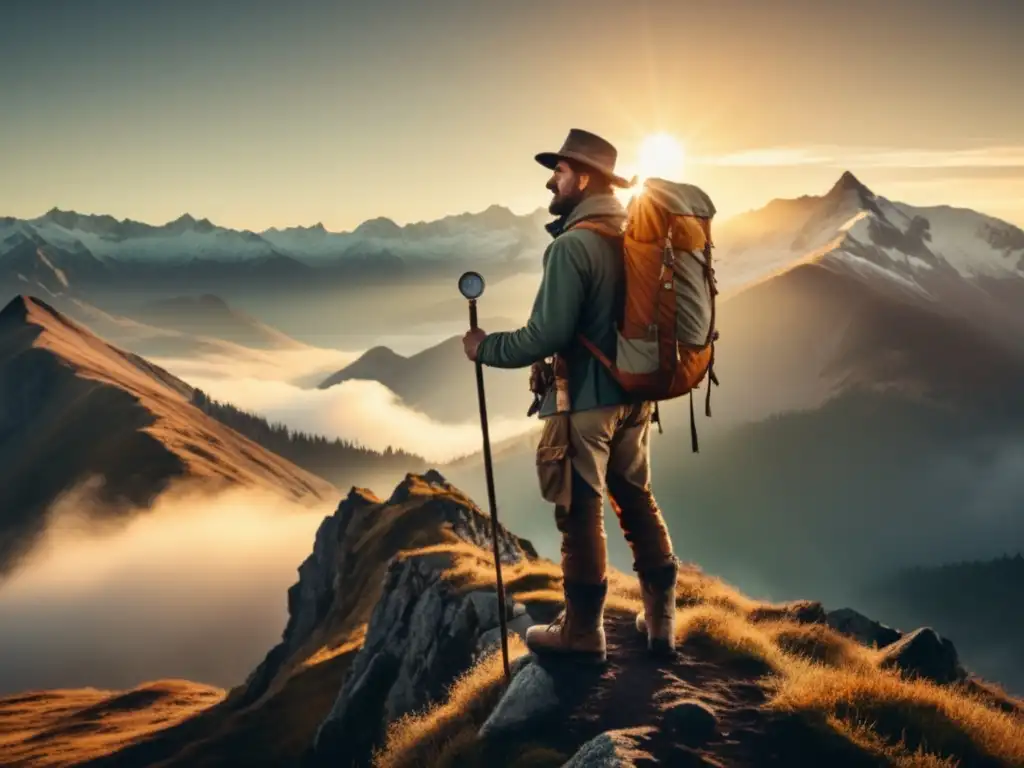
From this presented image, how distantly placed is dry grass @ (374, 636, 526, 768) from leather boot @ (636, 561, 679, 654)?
244 centimetres

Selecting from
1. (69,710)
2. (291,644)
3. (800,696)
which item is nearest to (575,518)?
(800,696)

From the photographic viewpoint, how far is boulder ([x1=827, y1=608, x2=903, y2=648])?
2458cm

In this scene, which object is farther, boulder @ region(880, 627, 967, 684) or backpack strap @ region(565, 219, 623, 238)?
boulder @ region(880, 627, 967, 684)

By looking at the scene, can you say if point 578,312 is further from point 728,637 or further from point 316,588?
point 316,588

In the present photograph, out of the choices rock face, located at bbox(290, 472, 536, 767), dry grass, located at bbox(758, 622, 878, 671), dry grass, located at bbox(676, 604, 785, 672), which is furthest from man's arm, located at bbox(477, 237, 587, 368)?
rock face, located at bbox(290, 472, 536, 767)

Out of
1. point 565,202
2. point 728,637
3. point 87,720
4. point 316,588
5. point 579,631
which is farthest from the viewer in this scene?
point 87,720

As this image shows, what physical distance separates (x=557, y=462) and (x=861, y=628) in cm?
2390

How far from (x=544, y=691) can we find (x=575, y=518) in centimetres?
236

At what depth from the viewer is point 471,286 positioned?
11352 millimetres

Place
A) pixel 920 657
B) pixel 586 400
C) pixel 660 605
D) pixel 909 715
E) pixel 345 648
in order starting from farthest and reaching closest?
pixel 345 648, pixel 920 657, pixel 660 605, pixel 586 400, pixel 909 715

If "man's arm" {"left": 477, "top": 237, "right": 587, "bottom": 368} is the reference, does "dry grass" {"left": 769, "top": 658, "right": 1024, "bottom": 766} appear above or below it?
below

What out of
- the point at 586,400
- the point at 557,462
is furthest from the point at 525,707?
the point at 586,400

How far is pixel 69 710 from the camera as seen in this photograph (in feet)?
461

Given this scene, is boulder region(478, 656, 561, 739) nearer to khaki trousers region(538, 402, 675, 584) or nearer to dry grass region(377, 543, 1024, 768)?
dry grass region(377, 543, 1024, 768)
